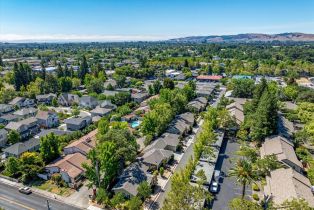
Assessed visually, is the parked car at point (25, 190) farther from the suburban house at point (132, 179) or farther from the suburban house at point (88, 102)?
the suburban house at point (88, 102)

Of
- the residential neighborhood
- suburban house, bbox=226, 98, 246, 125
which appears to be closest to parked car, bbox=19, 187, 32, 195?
the residential neighborhood

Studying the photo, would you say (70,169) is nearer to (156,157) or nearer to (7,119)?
(156,157)

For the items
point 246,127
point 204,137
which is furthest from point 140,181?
point 246,127

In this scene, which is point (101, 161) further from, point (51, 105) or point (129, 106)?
point (51, 105)

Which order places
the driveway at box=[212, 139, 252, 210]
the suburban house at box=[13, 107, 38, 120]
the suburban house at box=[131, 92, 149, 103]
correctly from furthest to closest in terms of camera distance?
1. the suburban house at box=[131, 92, 149, 103]
2. the suburban house at box=[13, 107, 38, 120]
3. the driveway at box=[212, 139, 252, 210]

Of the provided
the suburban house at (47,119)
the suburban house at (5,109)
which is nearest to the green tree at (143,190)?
the suburban house at (47,119)

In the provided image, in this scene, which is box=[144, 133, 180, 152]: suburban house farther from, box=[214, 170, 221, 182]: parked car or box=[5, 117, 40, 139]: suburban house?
box=[5, 117, 40, 139]: suburban house

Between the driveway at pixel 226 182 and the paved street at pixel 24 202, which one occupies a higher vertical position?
the paved street at pixel 24 202
